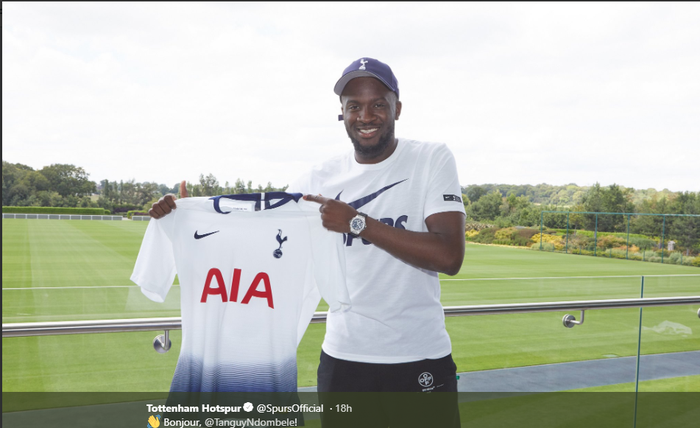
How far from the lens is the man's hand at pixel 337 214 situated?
1271 mm

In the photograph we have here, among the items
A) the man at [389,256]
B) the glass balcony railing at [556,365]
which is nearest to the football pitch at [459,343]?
the glass balcony railing at [556,365]

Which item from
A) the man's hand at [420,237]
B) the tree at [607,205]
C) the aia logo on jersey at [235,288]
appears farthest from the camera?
the tree at [607,205]

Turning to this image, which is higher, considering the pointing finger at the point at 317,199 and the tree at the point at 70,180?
the tree at the point at 70,180

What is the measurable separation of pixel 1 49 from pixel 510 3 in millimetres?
2442

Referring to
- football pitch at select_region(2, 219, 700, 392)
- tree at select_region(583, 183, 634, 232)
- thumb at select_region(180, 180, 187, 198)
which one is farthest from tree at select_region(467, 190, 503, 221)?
thumb at select_region(180, 180, 187, 198)

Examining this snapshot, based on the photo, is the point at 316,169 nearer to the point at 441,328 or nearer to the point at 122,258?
the point at 441,328

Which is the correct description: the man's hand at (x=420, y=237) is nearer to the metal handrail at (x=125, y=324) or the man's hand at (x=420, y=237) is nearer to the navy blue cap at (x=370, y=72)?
the navy blue cap at (x=370, y=72)

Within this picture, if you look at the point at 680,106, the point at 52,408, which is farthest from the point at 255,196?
the point at 680,106

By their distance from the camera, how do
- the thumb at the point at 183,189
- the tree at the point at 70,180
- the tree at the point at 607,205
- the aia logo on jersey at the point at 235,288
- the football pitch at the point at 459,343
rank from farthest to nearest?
1. the tree at the point at 607,205
2. the tree at the point at 70,180
3. the football pitch at the point at 459,343
4. the thumb at the point at 183,189
5. the aia logo on jersey at the point at 235,288

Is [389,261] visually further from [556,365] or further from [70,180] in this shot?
[70,180]

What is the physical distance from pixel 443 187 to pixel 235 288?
706 mm

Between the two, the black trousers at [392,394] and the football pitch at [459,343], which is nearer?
the black trousers at [392,394]

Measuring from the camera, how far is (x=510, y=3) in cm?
270

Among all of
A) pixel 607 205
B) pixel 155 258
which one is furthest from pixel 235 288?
pixel 607 205
